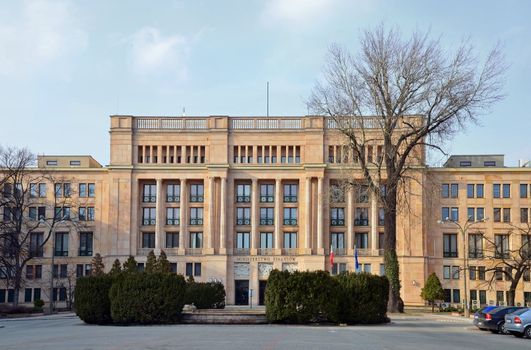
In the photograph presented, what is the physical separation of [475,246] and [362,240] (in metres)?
14.3

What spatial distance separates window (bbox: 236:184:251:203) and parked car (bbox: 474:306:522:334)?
5681 cm

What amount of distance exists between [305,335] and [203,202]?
65.3 meters

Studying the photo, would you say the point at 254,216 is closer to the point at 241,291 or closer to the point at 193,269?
the point at 241,291

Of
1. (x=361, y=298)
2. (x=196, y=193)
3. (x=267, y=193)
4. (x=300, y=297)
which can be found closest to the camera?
(x=300, y=297)

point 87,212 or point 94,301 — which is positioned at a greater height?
point 87,212

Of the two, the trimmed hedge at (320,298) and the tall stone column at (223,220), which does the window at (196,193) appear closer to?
the tall stone column at (223,220)

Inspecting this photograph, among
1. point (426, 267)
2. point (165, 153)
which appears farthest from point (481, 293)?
point (165, 153)

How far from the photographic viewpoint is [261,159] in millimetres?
94938

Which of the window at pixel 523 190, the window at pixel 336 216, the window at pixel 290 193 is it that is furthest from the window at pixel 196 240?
the window at pixel 523 190

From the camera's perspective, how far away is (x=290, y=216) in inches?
3757

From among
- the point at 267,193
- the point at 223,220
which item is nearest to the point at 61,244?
the point at 223,220

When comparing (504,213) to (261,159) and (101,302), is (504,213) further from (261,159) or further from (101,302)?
(101,302)

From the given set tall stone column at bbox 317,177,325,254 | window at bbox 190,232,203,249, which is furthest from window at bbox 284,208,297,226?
window at bbox 190,232,203,249

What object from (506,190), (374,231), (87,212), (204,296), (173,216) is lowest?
(204,296)
